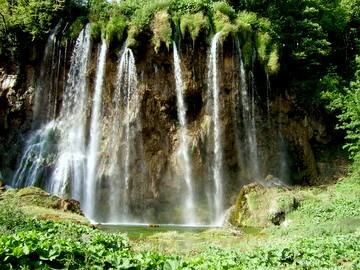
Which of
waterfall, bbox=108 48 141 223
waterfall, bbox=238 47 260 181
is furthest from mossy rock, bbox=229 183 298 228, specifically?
waterfall, bbox=108 48 141 223

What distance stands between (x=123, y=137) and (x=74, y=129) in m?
3.15

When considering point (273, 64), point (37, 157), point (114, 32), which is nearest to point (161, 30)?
point (114, 32)

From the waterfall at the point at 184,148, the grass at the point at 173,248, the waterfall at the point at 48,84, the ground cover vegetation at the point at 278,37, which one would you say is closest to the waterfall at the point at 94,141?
the ground cover vegetation at the point at 278,37

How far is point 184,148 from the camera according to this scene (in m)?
22.6

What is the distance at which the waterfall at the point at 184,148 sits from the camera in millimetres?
21625

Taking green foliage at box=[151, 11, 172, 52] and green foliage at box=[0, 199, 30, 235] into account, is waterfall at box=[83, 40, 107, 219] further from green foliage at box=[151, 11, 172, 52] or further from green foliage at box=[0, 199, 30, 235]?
green foliage at box=[0, 199, 30, 235]

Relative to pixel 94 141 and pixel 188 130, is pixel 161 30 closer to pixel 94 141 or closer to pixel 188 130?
pixel 188 130

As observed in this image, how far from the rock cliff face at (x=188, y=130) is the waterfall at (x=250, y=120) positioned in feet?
0.19

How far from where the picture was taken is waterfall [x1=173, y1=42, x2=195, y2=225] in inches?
851

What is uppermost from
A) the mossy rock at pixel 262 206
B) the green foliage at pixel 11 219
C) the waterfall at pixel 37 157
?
the waterfall at pixel 37 157

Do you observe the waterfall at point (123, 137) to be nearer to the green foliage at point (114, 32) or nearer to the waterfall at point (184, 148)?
the green foliage at point (114, 32)

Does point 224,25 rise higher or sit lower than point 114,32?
higher

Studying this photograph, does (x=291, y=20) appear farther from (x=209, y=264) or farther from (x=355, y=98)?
(x=209, y=264)

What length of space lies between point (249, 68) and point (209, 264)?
19729 mm
